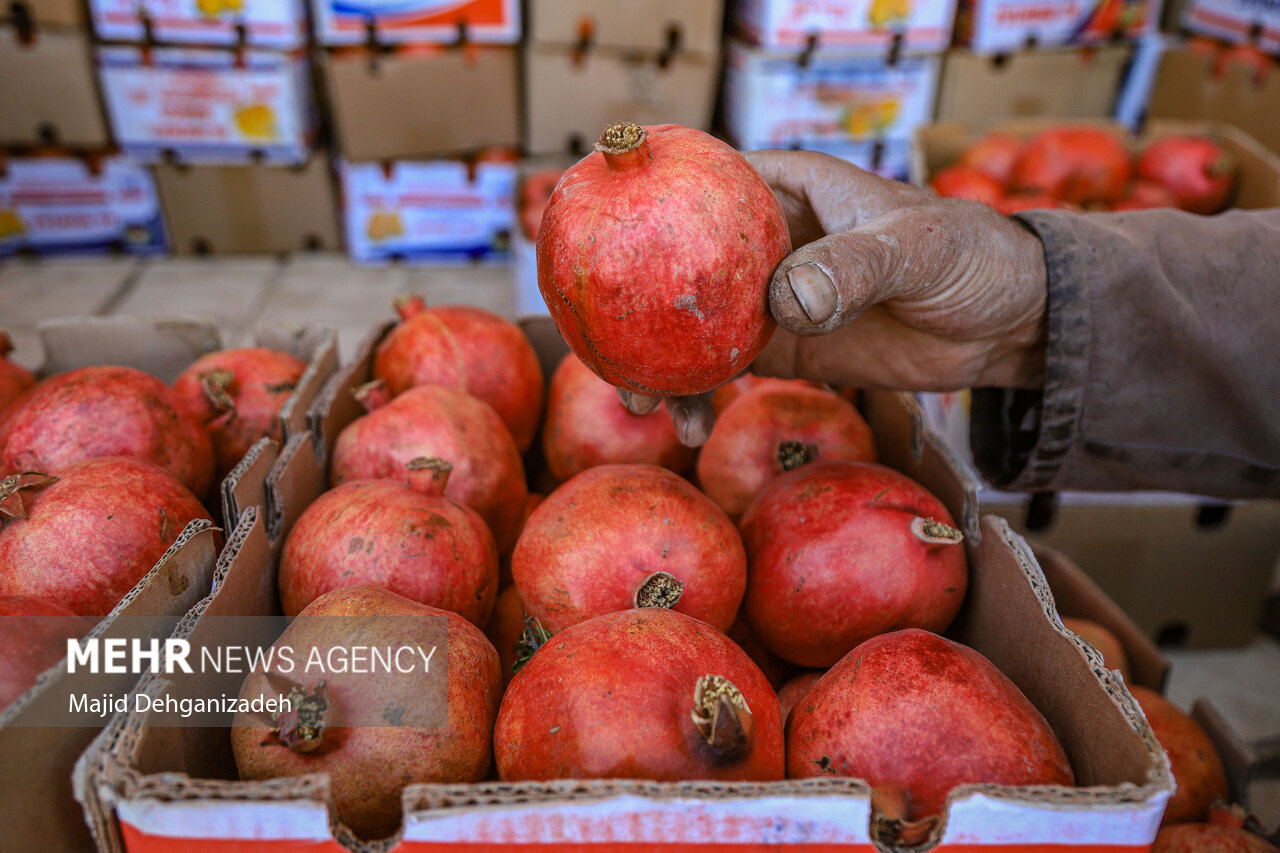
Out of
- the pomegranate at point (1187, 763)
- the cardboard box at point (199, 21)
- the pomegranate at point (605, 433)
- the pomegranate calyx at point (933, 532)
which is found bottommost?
the pomegranate at point (1187, 763)

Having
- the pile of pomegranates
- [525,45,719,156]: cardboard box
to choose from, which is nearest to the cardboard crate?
the pile of pomegranates

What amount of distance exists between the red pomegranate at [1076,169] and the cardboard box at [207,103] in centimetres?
345

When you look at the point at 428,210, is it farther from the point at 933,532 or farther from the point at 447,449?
the point at 933,532

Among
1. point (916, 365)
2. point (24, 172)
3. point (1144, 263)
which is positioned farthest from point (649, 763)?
point (24, 172)

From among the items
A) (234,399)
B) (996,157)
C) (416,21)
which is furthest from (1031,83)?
(234,399)

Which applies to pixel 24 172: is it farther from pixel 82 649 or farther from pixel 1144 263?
pixel 1144 263

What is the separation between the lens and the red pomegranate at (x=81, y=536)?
1171 mm

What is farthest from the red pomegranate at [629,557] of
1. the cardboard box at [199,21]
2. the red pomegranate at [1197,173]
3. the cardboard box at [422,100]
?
the cardboard box at [199,21]

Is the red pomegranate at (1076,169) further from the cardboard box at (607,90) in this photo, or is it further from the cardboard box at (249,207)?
the cardboard box at (249,207)

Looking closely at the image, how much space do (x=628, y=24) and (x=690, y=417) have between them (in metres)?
3.33

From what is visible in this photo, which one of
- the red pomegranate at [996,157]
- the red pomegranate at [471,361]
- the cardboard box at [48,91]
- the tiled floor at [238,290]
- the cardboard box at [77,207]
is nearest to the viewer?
the red pomegranate at [471,361]

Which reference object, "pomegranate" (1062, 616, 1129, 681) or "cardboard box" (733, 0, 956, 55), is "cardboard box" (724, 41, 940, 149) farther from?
"pomegranate" (1062, 616, 1129, 681)

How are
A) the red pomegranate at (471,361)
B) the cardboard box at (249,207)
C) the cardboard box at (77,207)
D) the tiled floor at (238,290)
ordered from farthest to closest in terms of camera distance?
the cardboard box at (249,207) < the cardboard box at (77,207) < the tiled floor at (238,290) < the red pomegranate at (471,361)

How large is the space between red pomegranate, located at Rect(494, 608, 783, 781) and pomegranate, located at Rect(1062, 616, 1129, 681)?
106 cm
